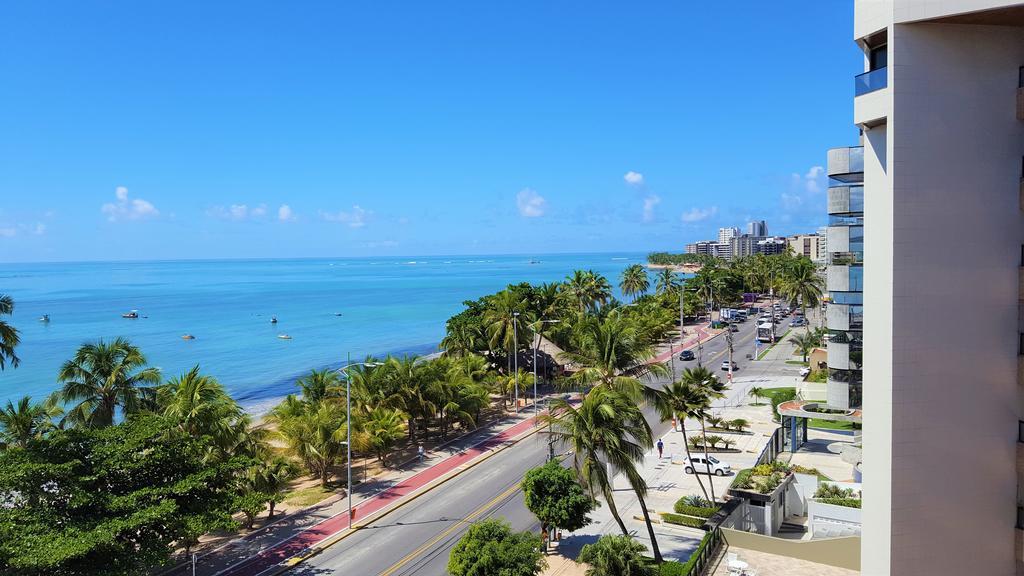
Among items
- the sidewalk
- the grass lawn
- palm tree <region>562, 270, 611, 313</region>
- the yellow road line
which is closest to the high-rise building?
the yellow road line

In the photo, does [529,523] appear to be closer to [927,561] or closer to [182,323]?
[927,561]

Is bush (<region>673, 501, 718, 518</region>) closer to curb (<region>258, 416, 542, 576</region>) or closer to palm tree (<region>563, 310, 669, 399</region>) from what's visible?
palm tree (<region>563, 310, 669, 399</region>)

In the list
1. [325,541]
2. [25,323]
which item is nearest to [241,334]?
[25,323]

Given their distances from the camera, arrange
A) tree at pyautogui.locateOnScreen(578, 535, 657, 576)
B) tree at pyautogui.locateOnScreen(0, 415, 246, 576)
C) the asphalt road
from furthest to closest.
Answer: the asphalt road, tree at pyautogui.locateOnScreen(578, 535, 657, 576), tree at pyautogui.locateOnScreen(0, 415, 246, 576)

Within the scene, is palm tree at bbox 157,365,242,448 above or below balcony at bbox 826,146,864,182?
below

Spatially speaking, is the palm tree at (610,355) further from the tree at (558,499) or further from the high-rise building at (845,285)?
the high-rise building at (845,285)

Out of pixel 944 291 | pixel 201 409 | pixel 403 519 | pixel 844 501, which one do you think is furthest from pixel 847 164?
pixel 201 409

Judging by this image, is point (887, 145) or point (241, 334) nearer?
point (887, 145)
